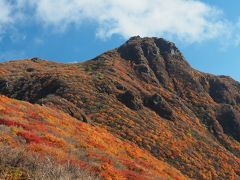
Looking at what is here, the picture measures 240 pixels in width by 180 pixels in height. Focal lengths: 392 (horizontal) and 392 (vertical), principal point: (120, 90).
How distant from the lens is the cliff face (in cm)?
5253

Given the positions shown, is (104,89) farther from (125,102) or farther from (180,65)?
(180,65)

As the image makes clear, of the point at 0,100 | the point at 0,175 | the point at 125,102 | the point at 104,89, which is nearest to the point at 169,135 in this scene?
the point at 125,102

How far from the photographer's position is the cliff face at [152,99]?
172 feet

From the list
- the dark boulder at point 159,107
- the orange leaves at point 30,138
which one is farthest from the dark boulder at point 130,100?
the orange leaves at point 30,138

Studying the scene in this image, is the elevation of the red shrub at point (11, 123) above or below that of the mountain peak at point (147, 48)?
below

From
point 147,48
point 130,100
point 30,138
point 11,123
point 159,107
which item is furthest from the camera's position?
point 147,48

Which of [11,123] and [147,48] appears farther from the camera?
[147,48]

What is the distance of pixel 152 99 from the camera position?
68.5m

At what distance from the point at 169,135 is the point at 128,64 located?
36902 mm

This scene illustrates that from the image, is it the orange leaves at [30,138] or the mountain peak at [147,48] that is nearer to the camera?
the orange leaves at [30,138]

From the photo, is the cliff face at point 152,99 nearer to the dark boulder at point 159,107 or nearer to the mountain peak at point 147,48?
the mountain peak at point 147,48

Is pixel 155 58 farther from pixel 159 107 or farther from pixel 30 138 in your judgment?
pixel 30 138

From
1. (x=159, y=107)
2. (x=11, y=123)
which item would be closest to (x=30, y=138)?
(x=11, y=123)

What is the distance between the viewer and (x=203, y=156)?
5491 cm
